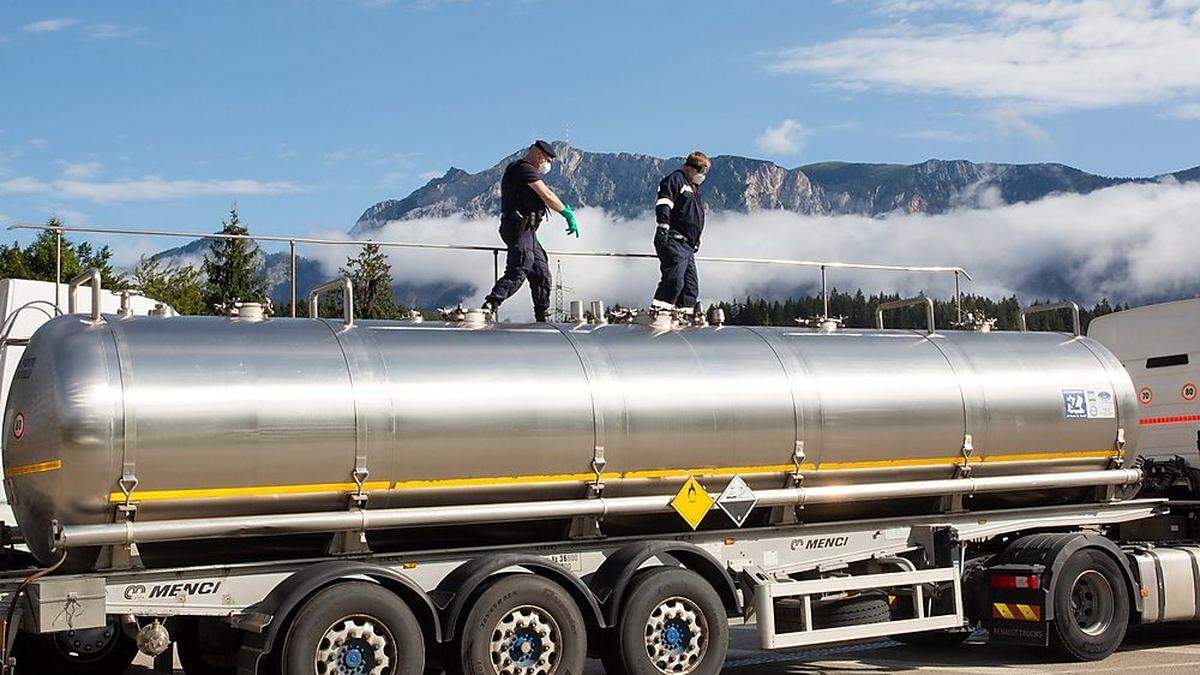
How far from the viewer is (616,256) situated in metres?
14.8

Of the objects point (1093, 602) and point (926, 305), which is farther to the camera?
point (926, 305)

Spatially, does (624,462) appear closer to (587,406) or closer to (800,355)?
(587,406)

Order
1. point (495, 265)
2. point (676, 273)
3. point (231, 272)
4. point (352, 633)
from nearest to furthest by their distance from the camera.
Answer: point (352, 633)
point (495, 265)
point (676, 273)
point (231, 272)

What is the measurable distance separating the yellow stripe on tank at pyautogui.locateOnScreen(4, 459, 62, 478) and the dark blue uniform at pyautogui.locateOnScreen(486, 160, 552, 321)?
15.7 feet

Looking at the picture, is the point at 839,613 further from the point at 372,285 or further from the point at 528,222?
the point at 372,285

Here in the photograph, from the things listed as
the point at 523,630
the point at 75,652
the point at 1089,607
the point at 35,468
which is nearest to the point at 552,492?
the point at 523,630

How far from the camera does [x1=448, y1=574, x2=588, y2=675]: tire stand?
10.5 m

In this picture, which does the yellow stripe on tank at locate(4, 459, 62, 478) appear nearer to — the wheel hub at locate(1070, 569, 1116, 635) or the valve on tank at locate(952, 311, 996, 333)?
the valve on tank at locate(952, 311, 996, 333)

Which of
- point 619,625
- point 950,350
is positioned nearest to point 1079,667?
point 950,350

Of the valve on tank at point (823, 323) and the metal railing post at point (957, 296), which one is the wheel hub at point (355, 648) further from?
the metal railing post at point (957, 296)

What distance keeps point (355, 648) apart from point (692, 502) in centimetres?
332

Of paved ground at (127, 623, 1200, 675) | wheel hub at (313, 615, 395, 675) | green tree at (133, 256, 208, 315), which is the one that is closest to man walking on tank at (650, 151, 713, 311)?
paved ground at (127, 623, 1200, 675)

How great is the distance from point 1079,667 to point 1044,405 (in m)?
2.58

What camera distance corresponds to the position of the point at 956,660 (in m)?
14.1
